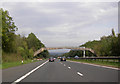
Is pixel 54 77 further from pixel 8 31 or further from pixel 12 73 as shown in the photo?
pixel 8 31

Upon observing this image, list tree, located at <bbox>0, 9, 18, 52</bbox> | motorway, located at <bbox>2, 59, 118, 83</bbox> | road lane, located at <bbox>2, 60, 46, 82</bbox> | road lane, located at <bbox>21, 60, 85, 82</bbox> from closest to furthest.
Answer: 1. road lane, located at <bbox>21, 60, 85, 82</bbox>
2. motorway, located at <bbox>2, 59, 118, 83</bbox>
3. road lane, located at <bbox>2, 60, 46, 82</bbox>
4. tree, located at <bbox>0, 9, 18, 52</bbox>

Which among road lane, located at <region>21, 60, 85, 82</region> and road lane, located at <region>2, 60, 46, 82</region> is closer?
road lane, located at <region>21, 60, 85, 82</region>

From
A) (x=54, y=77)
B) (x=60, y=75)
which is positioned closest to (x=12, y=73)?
(x=60, y=75)

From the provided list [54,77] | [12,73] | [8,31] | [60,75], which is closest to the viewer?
[54,77]

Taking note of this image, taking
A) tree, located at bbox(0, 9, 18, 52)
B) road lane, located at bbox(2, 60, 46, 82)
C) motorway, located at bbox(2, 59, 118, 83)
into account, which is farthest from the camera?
tree, located at bbox(0, 9, 18, 52)

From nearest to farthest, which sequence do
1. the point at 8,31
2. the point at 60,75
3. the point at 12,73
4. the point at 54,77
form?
the point at 54,77
the point at 60,75
the point at 12,73
the point at 8,31

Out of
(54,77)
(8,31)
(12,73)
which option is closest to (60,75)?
Answer: (54,77)

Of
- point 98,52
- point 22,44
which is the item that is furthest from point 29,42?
point 98,52

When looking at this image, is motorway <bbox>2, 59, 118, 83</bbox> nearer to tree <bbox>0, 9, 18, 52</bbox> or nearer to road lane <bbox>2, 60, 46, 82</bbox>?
road lane <bbox>2, 60, 46, 82</bbox>

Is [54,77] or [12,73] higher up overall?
[54,77]

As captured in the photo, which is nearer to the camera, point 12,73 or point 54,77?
point 54,77

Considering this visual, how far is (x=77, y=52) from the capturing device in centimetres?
15888

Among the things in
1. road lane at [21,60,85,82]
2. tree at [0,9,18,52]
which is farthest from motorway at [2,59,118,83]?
tree at [0,9,18,52]

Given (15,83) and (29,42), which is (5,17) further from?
(29,42)
